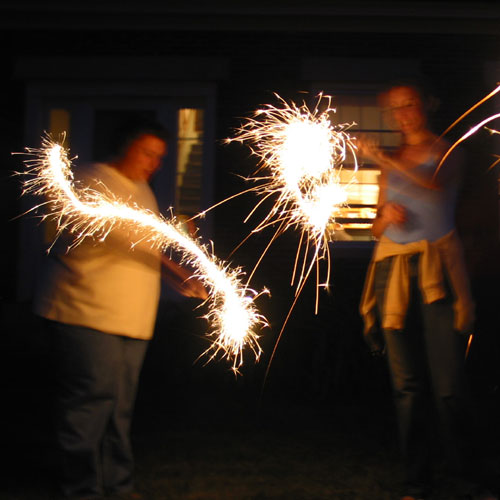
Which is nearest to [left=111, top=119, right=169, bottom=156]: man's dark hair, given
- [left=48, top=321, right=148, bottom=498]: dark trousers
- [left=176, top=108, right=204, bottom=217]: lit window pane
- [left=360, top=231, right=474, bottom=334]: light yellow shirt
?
[left=48, top=321, right=148, bottom=498]: dark trousers

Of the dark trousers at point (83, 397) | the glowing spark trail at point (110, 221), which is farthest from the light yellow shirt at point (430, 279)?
the dark trousers at point (83, 397)

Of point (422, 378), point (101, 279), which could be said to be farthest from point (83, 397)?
point (422, 378)

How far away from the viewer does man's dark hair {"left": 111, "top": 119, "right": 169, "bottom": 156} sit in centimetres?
366

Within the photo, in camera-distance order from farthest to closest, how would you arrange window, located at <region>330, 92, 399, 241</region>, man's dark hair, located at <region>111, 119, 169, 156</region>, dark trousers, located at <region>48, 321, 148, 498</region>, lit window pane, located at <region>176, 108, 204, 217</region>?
lit window pane, located at <region>176, 108, 204, 217</region>
window, located at <region>330, 92, 399, 241</region>
man's dark hair, located at <region>111, 119, 169, 156</region>
dark trousers, located at <region>48, 321, 148, 498</region>

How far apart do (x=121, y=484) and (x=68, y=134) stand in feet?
20.3

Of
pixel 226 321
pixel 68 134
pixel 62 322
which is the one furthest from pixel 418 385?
pixel 68 134

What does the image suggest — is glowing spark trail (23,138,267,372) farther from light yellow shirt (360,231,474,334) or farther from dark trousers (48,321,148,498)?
light yellow shirt (360,231,474,334)

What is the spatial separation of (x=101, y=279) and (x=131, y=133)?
0.77 meters

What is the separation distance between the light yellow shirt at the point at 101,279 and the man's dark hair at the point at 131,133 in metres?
0.15

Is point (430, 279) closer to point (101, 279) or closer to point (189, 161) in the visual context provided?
point (101, 279)

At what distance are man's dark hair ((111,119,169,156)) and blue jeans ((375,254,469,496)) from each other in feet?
4.45

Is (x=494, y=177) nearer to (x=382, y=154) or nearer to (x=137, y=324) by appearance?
(x=382, y=154)

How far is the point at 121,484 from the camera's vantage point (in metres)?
3.72

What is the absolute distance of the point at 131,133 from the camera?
12.0 feet
